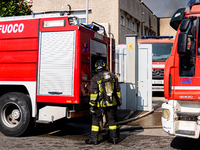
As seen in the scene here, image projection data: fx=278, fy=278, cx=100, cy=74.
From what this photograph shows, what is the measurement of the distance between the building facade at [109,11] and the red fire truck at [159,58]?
8100 millimetres

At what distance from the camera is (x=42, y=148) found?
5.68 meters

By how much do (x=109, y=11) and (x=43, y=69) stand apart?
18.2 metres

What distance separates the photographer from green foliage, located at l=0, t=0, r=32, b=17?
35.8ft

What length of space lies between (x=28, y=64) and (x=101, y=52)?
1997mm

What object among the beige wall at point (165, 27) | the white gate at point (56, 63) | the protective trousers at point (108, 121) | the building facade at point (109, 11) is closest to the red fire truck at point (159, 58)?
the building facade at point (109, 11)

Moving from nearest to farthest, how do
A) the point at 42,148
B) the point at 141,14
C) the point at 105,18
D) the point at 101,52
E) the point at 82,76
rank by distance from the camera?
the point at 42,148, the point at 82,76, the point at 101,52, the point at 105,18, the point at 141,14

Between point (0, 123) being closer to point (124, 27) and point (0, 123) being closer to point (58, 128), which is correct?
point (58, 128)

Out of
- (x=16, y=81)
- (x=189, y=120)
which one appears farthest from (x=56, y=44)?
(x=189, y=120)

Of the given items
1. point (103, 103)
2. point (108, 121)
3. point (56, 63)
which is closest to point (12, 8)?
point (56, 63)

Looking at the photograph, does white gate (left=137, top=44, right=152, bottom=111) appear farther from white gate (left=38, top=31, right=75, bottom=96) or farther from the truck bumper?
the truck bumper

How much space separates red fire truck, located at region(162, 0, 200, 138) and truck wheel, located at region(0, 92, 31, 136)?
3220 millimetres

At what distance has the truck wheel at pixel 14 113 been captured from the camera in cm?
649

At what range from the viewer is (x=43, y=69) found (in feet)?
21.1

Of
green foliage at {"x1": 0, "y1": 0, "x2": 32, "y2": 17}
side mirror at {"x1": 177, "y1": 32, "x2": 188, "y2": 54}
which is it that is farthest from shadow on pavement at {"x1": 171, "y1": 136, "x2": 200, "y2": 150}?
green foliage at {"x1": 0, "y1": 0, "x2": 32, "y2": 17}
